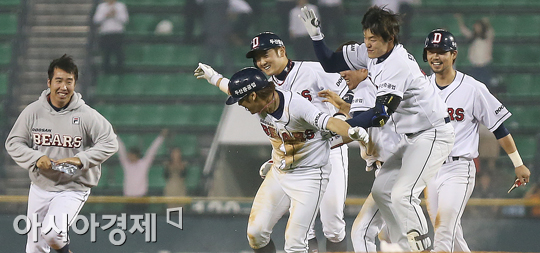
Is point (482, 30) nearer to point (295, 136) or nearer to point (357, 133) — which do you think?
point (295, 136)

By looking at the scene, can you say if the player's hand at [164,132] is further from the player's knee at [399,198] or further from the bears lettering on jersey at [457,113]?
the player's knee at [399,198]

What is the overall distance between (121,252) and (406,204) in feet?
11.7

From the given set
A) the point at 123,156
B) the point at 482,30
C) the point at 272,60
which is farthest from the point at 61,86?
the point at 482,30

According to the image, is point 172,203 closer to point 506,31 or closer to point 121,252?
point 121,252

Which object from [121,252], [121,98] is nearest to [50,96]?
[121,252]

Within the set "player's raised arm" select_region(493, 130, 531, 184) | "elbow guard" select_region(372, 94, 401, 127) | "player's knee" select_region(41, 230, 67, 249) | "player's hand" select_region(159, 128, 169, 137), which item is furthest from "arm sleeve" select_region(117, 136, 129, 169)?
"elbow guard" select_region(372, 94, 401, 127)

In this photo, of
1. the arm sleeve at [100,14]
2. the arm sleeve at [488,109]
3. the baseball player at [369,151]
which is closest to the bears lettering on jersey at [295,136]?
the baseball player at [369,151]

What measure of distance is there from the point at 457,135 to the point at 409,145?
2.72ft

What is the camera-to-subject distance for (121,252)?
6.93 meters

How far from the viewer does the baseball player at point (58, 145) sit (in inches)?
208

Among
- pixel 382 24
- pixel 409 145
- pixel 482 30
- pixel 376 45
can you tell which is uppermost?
pixel 482 30

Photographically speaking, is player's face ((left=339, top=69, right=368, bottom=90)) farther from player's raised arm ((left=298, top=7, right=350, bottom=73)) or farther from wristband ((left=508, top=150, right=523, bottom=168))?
wristband ((left=508, top=150, right=523, bottom=168))

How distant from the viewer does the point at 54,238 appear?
5.17 m

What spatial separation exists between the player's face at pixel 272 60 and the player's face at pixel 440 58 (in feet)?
3.47
